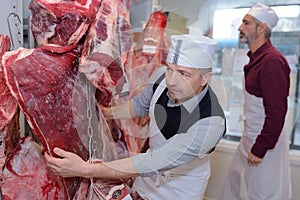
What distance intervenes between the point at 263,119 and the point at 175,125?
2.99 ft

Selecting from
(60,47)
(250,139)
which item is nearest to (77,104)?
(60,47)

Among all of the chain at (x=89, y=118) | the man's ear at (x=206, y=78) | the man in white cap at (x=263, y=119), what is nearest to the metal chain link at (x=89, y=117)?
the chain at (x=89, y=118)

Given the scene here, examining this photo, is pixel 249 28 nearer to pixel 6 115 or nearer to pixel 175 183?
pixel 175 183

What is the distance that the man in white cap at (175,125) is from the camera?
0.71m

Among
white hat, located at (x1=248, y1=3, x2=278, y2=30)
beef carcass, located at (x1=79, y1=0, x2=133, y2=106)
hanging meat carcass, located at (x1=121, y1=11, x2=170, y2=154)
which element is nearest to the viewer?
beef carcass, located at (x1=79, y1=0, x2=133, y2=106)

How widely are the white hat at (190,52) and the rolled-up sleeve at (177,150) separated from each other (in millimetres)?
145

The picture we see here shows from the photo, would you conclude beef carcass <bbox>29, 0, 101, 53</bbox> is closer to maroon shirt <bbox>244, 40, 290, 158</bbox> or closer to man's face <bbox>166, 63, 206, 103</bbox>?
man's face <bbox>166, 63, 206, 103</bbox>

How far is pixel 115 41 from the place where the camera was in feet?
2.28

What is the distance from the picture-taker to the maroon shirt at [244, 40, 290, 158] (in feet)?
4.58

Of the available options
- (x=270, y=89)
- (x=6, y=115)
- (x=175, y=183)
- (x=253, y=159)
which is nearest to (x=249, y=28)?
(x=270, y=89)

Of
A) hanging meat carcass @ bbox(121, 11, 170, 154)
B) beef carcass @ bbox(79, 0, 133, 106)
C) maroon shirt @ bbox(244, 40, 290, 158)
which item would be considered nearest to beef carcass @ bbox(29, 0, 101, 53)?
beef carcass @ bbox(79, 0, 133, 106)

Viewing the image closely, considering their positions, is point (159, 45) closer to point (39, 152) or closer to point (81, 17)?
point (81, 17)

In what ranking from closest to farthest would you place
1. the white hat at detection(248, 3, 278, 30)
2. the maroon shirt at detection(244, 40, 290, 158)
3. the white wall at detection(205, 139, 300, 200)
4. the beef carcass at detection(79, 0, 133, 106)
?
1. the beef carcass at detection(79, 0, 133, 106)
2. the maroon shirt at detection(244, 40, 290, 158)
3. the white hat at detection(248, 3, 278, 30)
4. the white wall at detection(205, 139, 300, 200)

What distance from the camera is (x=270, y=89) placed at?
140 cm
